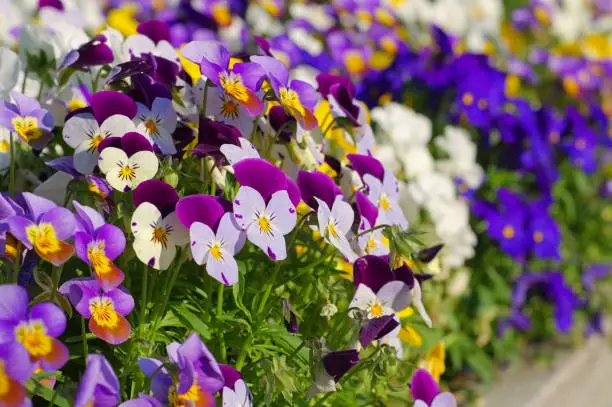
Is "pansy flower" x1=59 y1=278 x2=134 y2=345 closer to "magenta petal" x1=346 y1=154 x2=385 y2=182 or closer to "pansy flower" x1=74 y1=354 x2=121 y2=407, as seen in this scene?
"pansy flower" x1=74 y1=354 x2=121 y2=407

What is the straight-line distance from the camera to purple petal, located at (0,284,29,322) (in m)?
1.17

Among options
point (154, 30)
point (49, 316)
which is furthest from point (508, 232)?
point (49, 316)

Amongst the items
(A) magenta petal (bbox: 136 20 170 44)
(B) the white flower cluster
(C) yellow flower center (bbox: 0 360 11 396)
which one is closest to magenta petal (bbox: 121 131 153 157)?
(C) yellow flower center (bbox: 0 360 11 396)

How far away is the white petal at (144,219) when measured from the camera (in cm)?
137

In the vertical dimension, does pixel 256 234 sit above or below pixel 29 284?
above

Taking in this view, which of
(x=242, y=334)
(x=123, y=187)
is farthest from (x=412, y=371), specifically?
(x=123, y=187)

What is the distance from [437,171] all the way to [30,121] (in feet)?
5.38

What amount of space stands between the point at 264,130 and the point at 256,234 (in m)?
0.40

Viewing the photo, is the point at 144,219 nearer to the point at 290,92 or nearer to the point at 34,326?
the point at 34,326

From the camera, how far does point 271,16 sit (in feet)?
13.5

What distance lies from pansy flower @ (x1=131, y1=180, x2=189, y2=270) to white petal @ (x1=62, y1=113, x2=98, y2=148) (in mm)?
193

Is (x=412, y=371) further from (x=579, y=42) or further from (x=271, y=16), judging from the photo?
(x=579, y=42)

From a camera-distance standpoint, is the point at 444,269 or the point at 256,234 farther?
the point at 444,269

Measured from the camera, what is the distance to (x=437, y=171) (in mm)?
2953
